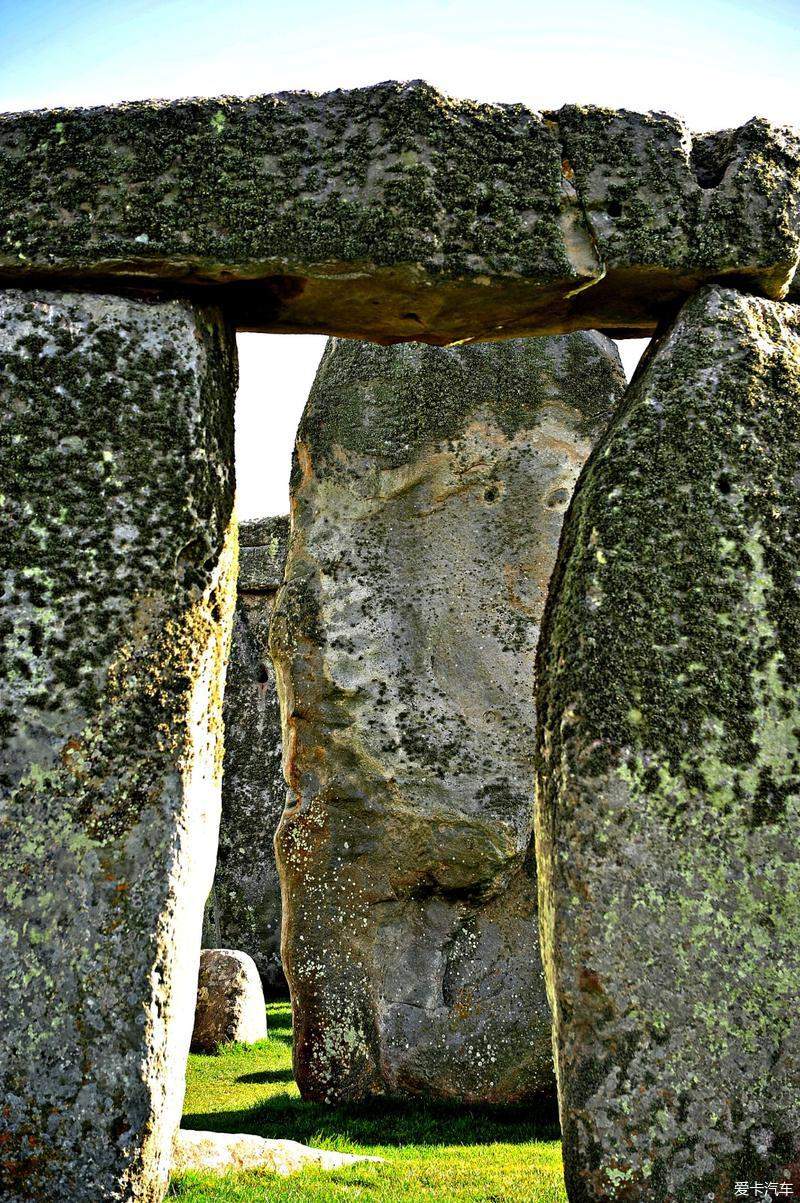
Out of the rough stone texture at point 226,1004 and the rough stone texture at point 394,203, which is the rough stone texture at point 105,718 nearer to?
the rough stone texture at point 394,203

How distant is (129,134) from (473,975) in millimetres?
4283

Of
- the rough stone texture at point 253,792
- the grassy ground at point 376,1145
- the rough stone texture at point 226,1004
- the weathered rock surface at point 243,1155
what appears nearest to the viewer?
the grassy ground at point 376,1145

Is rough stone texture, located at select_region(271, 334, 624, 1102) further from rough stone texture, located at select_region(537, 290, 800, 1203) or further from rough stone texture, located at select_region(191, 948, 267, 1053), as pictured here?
rough stone texture, located at select_region(537, 290, 800, 1203)

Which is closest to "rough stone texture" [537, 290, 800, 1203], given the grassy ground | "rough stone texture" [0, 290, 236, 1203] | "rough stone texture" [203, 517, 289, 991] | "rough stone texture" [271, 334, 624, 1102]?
"rough stone texture" [0, 290, 236, 1203]

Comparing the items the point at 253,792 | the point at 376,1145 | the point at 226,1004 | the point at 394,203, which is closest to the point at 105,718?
the point at 394,203

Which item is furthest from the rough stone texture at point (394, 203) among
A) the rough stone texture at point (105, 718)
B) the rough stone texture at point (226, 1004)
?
the rough stone texture at point (226, 1004)

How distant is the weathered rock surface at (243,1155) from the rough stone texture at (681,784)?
2.05 m

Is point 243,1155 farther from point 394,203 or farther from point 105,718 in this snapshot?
point 394,203

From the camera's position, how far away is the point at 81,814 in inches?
110

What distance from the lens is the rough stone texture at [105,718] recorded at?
2.64m

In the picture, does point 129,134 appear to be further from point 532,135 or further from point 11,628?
point 11,628

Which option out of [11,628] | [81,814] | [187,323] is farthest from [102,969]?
[187,323]

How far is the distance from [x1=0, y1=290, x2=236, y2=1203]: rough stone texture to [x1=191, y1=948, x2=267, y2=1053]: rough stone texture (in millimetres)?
4951

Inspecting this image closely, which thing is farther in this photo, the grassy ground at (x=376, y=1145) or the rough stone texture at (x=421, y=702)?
the rough stone texture at (x=421, y=702)
